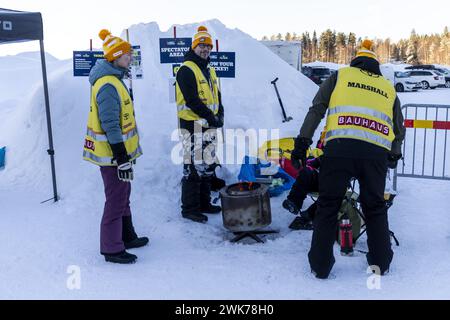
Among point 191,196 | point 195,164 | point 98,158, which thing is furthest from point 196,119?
point 98,158

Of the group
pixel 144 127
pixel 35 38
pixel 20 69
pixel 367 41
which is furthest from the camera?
pixel 20 69

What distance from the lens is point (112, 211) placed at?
4438mm

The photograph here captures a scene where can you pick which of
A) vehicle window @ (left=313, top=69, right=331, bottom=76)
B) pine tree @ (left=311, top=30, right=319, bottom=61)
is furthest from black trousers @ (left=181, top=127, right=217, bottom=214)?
pine tree @ (left=311, top=30, right=319, bottom=61)

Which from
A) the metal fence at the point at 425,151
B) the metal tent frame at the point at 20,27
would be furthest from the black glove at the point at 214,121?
the metal tent frame at the point at 20,27

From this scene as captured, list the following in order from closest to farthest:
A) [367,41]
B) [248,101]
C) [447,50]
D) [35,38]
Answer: [367,41] < [35,38] < [248,101] < [447,50]

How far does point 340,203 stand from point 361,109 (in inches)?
30.9

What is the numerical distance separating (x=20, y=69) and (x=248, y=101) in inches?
714

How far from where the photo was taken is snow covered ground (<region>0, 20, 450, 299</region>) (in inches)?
156

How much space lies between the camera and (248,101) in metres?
11.2

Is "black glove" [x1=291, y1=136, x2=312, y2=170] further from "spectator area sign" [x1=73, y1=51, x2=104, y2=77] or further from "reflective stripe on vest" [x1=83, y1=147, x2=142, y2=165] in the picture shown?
"spectator area sign" [x1=73, y1=51, x2=104, y2=77]

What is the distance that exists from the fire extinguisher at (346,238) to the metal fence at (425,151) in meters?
2.05

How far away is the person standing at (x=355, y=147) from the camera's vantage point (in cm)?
390

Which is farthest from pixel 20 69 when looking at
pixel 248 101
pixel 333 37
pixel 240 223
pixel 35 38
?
pixel 333 37
